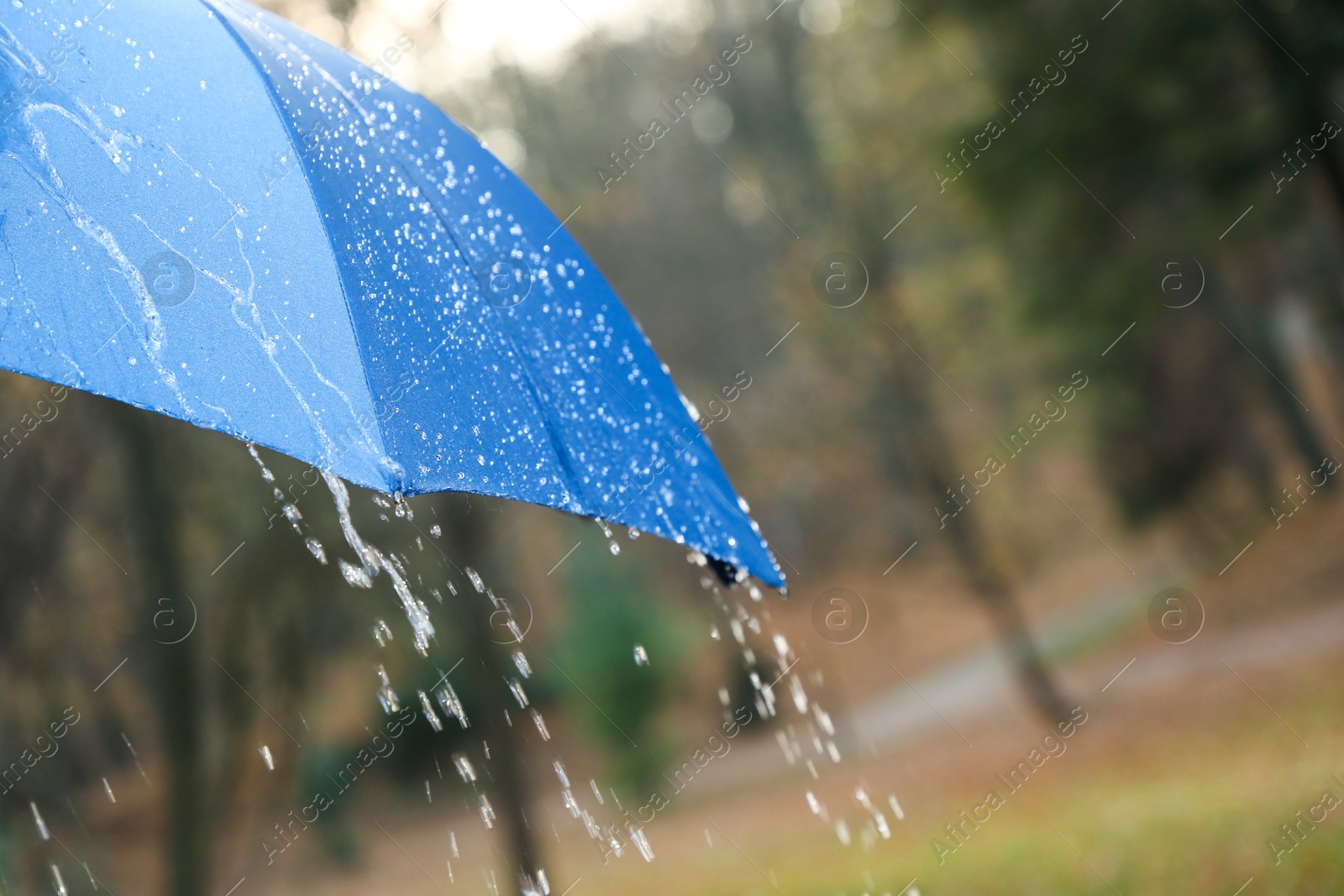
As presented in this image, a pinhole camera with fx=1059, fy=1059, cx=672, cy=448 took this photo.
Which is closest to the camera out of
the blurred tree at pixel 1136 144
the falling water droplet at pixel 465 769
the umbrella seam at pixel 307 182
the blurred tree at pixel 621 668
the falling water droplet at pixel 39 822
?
the umbrella seam at pixel 307 182

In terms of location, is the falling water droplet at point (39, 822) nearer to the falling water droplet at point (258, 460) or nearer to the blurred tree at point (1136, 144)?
the falling water droplet at point (258, 460)

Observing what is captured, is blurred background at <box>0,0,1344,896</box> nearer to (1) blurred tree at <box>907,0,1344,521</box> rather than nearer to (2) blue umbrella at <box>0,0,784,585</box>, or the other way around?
(1) blurred tree at <box>907,0,1344,521</box>

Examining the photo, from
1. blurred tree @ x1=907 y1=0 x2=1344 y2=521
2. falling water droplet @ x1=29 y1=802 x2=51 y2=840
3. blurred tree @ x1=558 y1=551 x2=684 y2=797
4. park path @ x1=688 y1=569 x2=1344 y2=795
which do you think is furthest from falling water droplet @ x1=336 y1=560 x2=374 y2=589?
park path @ x1=688 y1=569 x2=1344 y2=795

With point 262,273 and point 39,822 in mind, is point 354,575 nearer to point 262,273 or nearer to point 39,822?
point 262,273

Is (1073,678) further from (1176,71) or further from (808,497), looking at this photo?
(1176,71)

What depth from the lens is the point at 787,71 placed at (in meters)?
17.2

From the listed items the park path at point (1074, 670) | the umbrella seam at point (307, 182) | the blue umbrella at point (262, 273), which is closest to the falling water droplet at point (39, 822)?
the blue umbrella at point (262, 273)

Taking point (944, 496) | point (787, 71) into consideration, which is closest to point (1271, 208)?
point (944, 496)

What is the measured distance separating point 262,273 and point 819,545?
25.5 metres

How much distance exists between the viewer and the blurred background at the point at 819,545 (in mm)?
7113

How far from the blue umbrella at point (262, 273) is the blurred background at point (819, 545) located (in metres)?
0.64

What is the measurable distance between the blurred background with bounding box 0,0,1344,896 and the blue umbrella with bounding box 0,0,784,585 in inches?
25.1

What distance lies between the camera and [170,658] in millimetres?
6867

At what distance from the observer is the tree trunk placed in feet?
21.6
